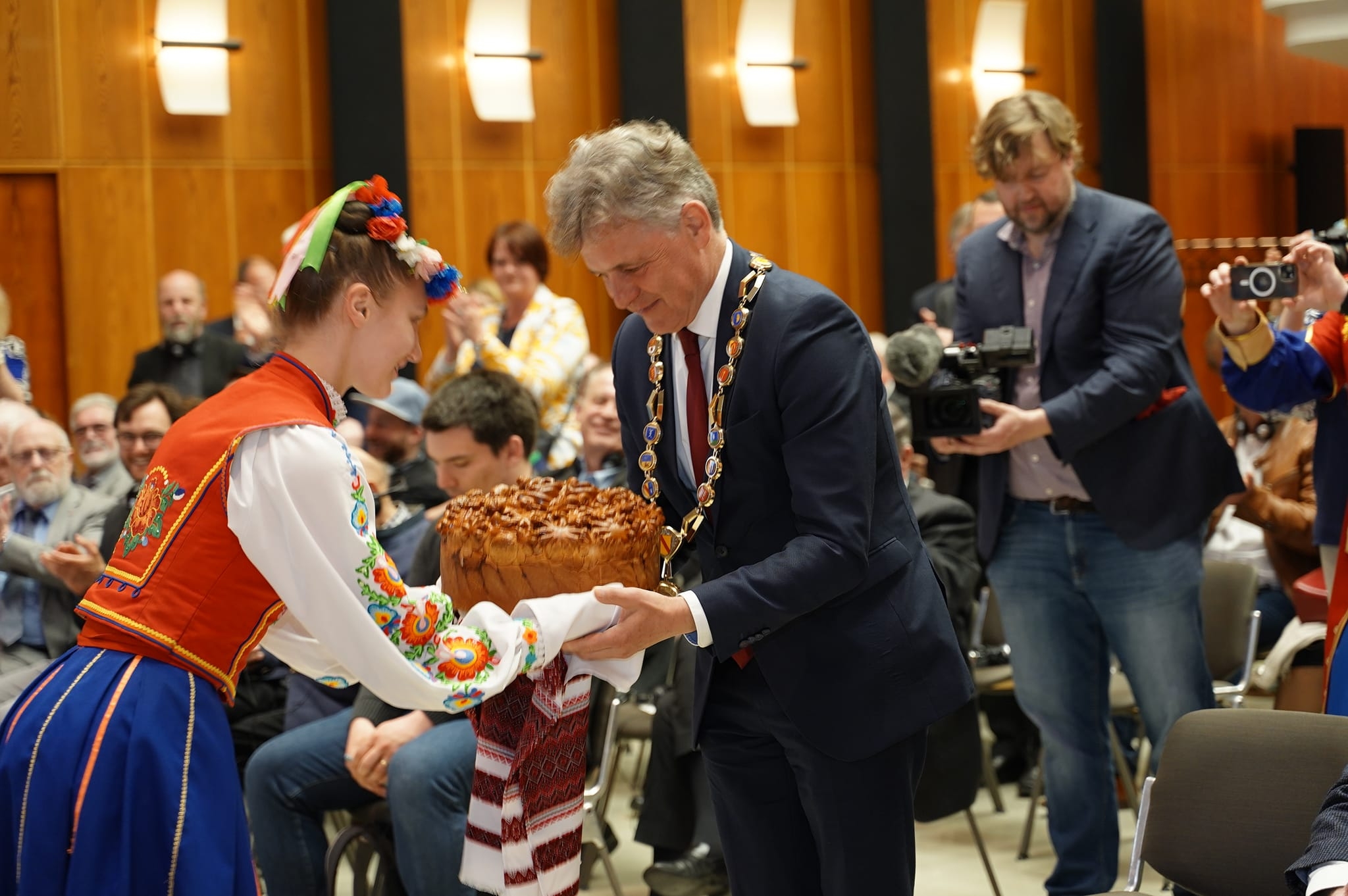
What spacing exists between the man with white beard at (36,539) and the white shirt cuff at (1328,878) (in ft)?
9.56

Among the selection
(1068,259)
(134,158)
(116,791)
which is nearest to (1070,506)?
(1068,259)

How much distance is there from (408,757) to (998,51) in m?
7.18

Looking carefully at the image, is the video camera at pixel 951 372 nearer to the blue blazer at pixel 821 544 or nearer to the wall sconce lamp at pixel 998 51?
the blue blazer at pixel 821 544

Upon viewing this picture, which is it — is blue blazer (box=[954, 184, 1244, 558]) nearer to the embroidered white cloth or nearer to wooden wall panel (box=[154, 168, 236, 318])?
the embroidered white cloth

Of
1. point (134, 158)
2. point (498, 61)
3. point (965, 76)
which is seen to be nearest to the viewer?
point (134, 158)

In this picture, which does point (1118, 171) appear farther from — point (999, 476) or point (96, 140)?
point (999, 476)

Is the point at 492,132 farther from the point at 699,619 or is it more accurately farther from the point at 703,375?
the point at 699,619

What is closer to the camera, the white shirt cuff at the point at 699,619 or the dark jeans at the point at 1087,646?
the white shirt cuff at the point at 699,619

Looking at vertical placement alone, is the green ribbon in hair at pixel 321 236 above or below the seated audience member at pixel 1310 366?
above

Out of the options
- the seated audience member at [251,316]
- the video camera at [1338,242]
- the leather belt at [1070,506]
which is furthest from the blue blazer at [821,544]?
the seated audience member at [251,316]

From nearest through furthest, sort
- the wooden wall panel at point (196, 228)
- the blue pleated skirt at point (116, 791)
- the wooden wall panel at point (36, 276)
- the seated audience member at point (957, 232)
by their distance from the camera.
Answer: the blue pleated skirt at point (116, 791) → the seated audience member at point (957, 232) → the wooden wall panel at point (36, 276) → the wooden wall panel at point (196, 228)

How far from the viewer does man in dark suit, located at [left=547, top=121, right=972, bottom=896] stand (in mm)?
1981

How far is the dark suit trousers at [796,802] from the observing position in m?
2.07

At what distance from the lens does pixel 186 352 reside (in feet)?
19.3
